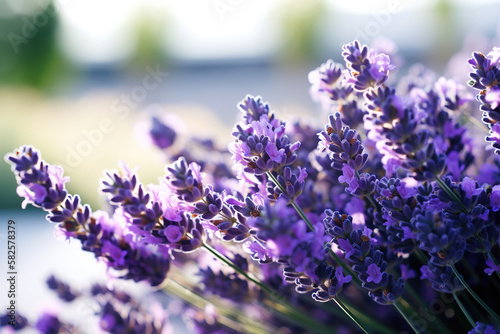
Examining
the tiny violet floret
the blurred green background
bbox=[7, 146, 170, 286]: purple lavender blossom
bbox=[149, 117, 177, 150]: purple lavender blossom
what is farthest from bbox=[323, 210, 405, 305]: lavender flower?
the blurred green background

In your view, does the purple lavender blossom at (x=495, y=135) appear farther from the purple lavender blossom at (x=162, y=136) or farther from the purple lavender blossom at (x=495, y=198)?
the purple lavender blossom at (x=162, y=136)

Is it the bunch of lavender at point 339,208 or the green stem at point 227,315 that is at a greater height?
the bunch of lavender at point 339,208

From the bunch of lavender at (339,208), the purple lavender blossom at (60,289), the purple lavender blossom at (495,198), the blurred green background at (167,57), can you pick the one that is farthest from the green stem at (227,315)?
the blurred green background at (167,57)

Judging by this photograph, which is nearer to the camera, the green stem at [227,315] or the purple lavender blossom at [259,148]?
the purple lavender blossom at [259,148]

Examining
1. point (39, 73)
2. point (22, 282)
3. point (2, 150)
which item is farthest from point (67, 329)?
point (39, 73)

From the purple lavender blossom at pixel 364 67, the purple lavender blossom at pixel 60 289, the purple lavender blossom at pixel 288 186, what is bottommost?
the purple lavender blossom at pixel 60 289

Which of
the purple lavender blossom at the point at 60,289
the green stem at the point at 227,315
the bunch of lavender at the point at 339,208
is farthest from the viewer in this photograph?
the purple lavender blossom at the point at 60,289

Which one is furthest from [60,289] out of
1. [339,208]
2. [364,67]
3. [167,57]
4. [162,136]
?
[167,57]

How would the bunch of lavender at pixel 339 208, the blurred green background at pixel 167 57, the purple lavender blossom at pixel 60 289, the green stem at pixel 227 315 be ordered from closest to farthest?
the bunch of lavender at pixel 339 208 → the green stem at pixel 227 315 → the purple lavender blossom at pixel 60 289 → the blurred green background at pixel 167 57

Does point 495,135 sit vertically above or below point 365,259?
above

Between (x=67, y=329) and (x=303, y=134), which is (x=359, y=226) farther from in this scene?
(x=67, y=329)

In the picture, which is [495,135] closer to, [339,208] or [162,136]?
[339,208]
